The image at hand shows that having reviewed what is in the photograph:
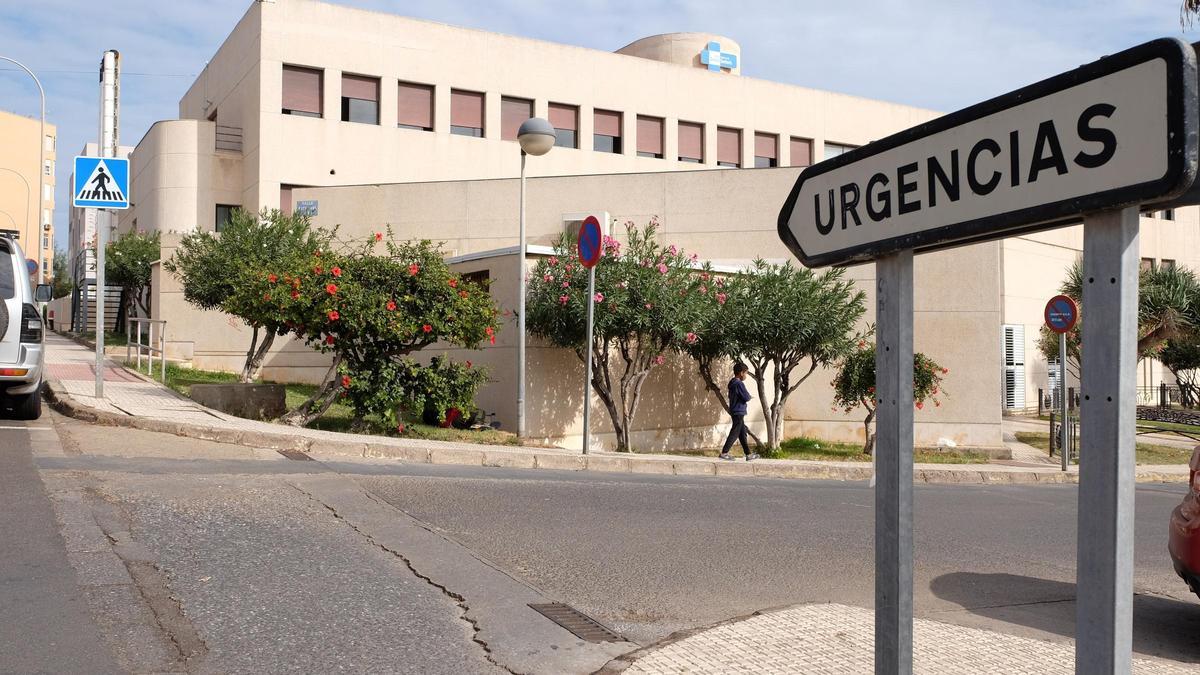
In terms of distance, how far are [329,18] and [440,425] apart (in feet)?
62.0

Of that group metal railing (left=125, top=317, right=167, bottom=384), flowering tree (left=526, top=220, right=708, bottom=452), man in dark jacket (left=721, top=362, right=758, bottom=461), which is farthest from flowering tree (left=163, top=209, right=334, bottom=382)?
man in dark jacket (left=721, top=362, right=758, bottom=461)

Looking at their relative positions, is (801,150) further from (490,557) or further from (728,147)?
(490,557)

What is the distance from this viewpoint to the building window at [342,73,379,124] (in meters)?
30.5

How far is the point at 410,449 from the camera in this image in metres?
11.6

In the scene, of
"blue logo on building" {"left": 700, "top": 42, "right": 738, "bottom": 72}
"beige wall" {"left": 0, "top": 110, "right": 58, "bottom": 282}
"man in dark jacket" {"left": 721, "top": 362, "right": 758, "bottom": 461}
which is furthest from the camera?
"beige wall" {"left": 0, "top": 110, "right": 58, "bottom": 282}

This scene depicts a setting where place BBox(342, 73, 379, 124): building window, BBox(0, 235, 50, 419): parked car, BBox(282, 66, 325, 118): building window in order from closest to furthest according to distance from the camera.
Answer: BBox(0, 235, 50, 419): parked car, BBox(282, 66, 325, 118): building window, BBox(342, 73, 379, 124): building window

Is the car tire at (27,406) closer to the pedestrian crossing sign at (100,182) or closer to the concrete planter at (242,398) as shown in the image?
the pedestrian crossing sign at (100,182)

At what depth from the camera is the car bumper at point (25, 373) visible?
11406mm

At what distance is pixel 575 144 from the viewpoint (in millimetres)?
34562

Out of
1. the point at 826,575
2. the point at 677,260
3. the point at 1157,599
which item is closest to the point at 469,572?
the point at 826,575

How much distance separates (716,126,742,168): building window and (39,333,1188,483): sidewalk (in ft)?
75.8

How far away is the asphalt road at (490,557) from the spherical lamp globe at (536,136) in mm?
5280

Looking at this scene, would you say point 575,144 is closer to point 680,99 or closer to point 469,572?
point 680,99

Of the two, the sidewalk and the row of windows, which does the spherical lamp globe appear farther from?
the row of windows
